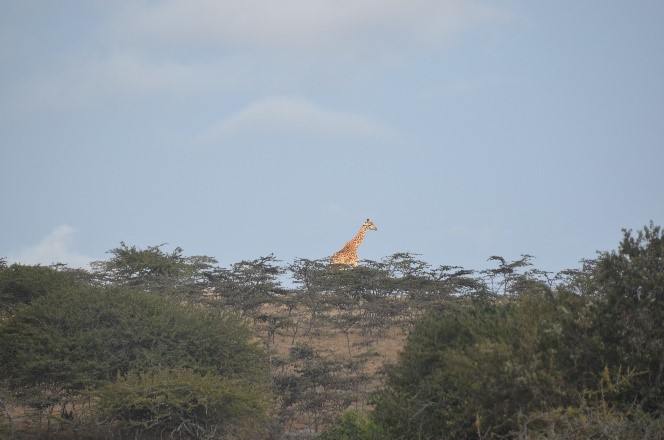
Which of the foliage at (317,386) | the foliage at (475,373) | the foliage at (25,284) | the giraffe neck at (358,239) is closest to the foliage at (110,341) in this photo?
the foliage at (317,386)

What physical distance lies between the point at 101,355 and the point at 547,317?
68.0 ft

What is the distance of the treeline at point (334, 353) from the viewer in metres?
20.1

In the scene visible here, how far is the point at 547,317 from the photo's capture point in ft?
72.8

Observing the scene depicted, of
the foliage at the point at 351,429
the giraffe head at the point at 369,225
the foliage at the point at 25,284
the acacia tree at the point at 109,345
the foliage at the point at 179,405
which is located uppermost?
the giraffe head at the point at 369,225

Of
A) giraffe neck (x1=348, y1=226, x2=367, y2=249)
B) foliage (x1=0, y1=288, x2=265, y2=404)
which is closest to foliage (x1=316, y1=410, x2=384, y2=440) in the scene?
foliage (x1=0, y1=288, x2=265, y2=404)

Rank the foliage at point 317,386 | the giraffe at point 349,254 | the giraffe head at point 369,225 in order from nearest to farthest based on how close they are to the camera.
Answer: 1. the foliage at point 317,386
2. the giraffe at point 349,254
3. the giraffe head at point 369,225

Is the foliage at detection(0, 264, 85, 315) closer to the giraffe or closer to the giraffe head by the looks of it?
the giraffe

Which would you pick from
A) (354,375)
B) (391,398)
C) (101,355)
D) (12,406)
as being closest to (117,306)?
(101,355)

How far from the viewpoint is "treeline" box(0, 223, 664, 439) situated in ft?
66.0

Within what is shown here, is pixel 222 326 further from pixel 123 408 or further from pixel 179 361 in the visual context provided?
pixel 123 408

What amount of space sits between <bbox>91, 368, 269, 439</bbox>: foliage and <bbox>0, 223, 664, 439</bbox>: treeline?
8cm

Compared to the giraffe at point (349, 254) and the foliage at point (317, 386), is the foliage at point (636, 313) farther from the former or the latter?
the giraffe at point (349, 254)

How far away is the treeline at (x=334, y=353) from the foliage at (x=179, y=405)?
0.08m

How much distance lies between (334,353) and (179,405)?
1342 cm
